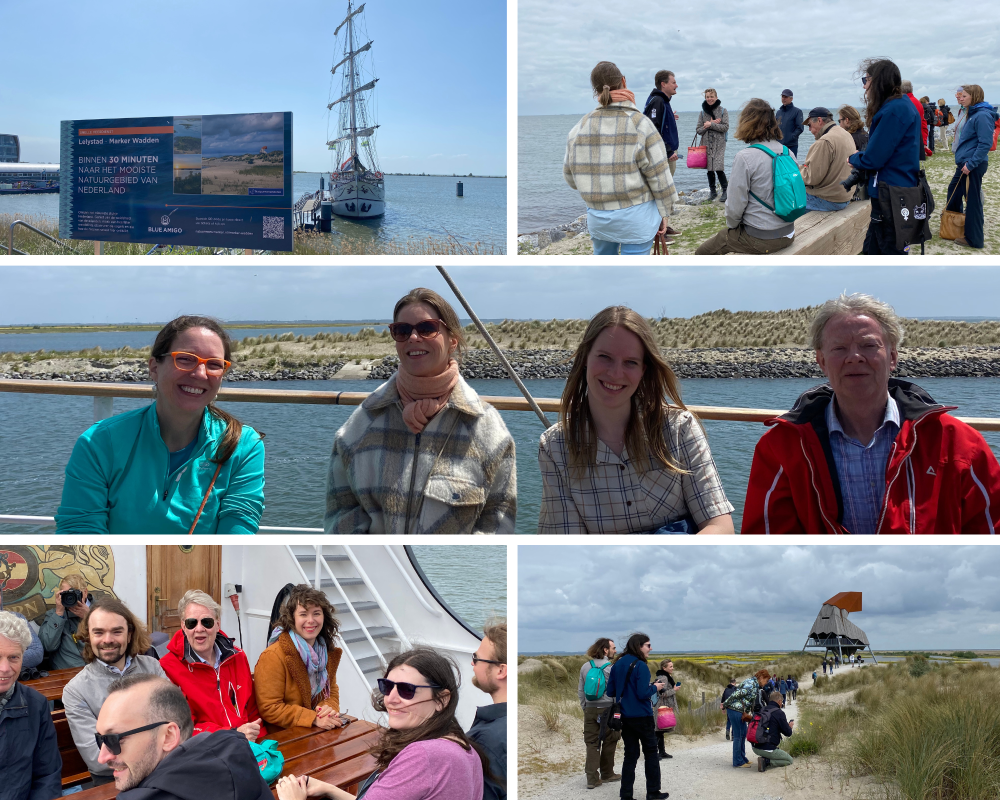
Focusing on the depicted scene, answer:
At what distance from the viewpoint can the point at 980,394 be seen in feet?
43.4

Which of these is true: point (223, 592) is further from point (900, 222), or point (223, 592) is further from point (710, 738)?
point (900, 222)

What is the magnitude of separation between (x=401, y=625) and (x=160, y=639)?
0.87 metres

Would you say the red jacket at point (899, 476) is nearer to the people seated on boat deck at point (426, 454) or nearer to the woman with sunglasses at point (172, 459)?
the people seated on boat deck at point (426, 454)

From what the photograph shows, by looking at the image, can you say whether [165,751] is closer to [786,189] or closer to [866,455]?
[866,455]

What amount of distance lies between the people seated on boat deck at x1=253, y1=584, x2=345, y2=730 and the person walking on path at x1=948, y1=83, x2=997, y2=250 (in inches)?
223

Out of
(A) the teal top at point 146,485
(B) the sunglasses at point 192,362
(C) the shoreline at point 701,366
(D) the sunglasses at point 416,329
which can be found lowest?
(A) the teal top at point 146,485

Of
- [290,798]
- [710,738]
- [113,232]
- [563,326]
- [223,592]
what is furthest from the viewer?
[563,326]

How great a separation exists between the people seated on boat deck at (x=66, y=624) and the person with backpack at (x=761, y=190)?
3142 millimetres

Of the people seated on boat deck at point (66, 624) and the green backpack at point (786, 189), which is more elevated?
the green backpack at point (786, 189)

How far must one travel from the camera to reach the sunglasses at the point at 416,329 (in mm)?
2051

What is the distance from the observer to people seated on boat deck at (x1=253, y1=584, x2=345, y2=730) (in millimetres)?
2543

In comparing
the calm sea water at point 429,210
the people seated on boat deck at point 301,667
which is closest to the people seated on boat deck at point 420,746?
the people seated on boat deck at point 301,667

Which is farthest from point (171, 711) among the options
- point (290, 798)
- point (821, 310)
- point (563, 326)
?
point (563, 326)

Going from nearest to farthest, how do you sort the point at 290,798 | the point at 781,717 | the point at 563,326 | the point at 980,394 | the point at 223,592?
the point at 290,798 → the point at 223,592 → the point at 781,717 → the point at 563,326 → the point at 980,394
